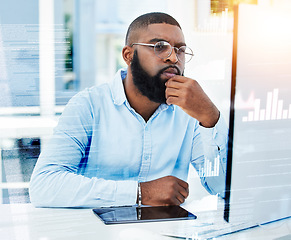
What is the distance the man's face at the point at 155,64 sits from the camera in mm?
1411

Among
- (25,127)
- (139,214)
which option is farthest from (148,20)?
(139,214)

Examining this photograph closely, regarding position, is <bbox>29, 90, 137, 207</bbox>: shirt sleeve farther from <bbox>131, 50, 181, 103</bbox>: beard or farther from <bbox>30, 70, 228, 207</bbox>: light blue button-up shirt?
<bbox>131, 50, 181, 103</bbox>: beard

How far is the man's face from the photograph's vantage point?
1.41 metres

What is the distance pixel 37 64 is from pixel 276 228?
1035 mm

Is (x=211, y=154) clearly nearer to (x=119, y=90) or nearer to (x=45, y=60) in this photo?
(x=119, y=90)

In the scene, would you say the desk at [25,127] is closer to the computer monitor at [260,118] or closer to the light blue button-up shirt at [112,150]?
the light blue button-up shirt at [112,150]

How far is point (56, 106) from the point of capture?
4.35 ft

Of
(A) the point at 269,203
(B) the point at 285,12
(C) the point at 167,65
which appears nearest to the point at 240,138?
(A) the point at 269,203

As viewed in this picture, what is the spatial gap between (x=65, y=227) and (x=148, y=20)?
77 cm
